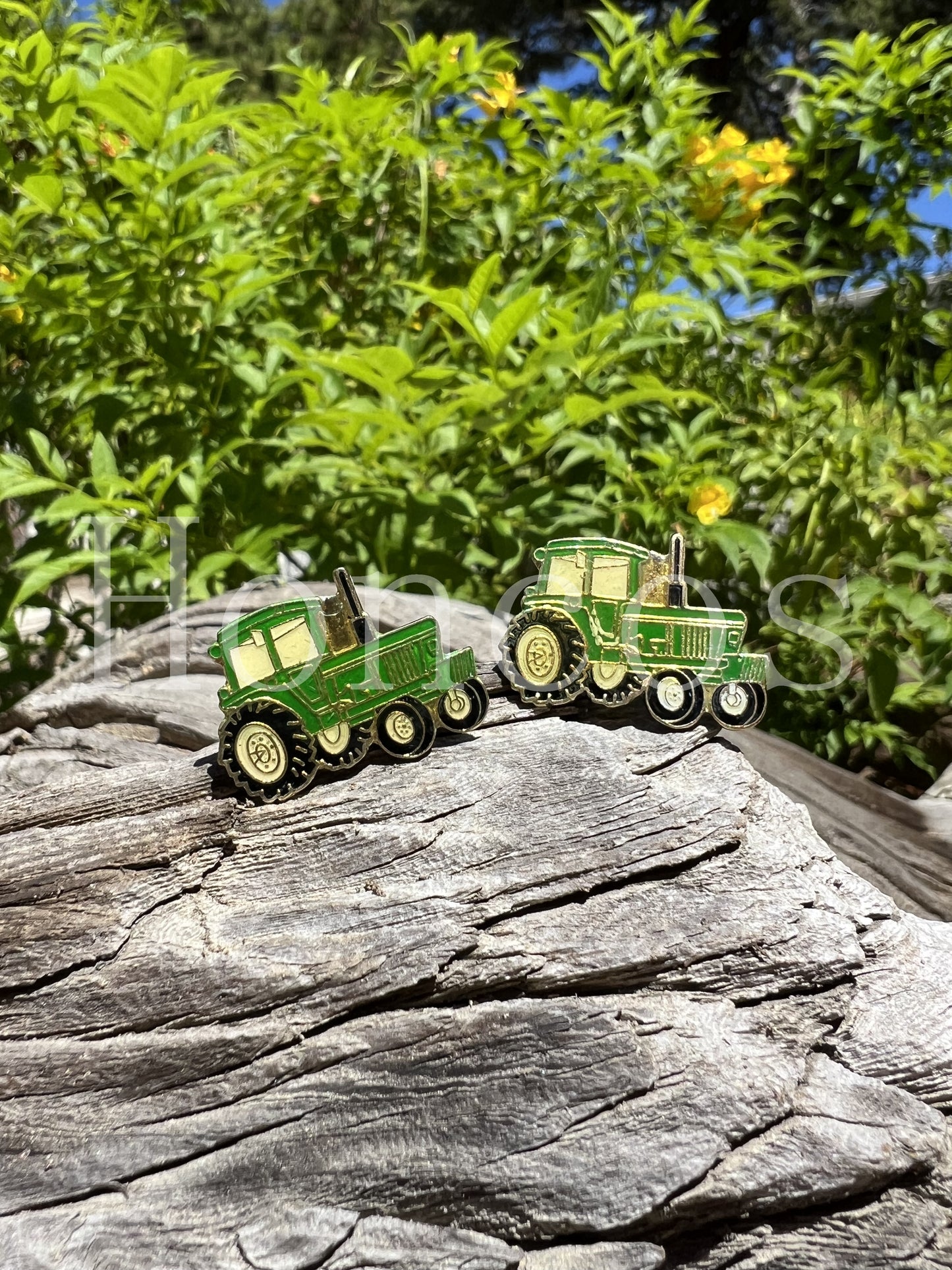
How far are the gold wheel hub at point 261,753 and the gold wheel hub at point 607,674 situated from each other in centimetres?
57

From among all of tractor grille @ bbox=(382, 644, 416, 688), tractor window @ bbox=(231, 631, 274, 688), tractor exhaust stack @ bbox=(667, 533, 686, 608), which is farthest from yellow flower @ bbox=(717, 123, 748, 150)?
tractor window @ bbox=(231, 631, 274, 688)

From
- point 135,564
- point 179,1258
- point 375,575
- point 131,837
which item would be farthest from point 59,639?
point 179,1258

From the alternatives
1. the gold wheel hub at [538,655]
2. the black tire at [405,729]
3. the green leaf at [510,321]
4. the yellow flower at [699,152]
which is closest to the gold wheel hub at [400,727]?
the black tire at [405,729]

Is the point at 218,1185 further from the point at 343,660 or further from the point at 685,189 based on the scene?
the point at 685,189

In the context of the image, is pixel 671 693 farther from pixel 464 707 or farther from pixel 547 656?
pixel 464 707

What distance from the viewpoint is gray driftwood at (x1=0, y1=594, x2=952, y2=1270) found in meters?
1.47

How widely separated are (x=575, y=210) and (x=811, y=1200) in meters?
2.55

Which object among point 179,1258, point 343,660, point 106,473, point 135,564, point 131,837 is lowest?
point 179,1258

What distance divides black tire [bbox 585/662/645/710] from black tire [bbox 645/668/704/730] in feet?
0.07

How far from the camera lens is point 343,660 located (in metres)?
1.74

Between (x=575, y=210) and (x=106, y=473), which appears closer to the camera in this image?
(x=106, y=473)

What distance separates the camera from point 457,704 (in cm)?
182

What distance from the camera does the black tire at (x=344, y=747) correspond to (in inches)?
68.2

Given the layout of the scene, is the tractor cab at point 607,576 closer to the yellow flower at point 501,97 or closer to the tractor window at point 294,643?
the tractor window at point 294,643
